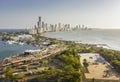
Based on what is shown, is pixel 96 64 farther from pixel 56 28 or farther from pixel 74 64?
pixel 56 28

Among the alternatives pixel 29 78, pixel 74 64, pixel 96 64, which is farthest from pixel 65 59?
pixel 29 78

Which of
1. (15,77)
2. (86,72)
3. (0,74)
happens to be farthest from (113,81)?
(0,74)

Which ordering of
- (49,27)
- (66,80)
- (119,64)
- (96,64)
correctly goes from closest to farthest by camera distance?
(66,80) < (119,64) < (96,64) < (49,27)

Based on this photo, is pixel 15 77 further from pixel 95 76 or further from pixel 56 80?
pixel 95 76

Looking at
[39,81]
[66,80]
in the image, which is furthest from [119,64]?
[39,81]

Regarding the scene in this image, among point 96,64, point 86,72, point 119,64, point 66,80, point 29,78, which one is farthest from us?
point 96,64

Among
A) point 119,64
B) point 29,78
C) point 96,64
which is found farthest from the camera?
point 96,64

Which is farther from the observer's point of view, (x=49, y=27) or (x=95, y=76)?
(x=49, y=27)

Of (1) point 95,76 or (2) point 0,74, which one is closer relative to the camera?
(1) point 95,76

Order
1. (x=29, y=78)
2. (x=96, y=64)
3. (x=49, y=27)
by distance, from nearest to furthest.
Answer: (x=29, y=78) < (x=96, y=64) < (x=49, y=27)
